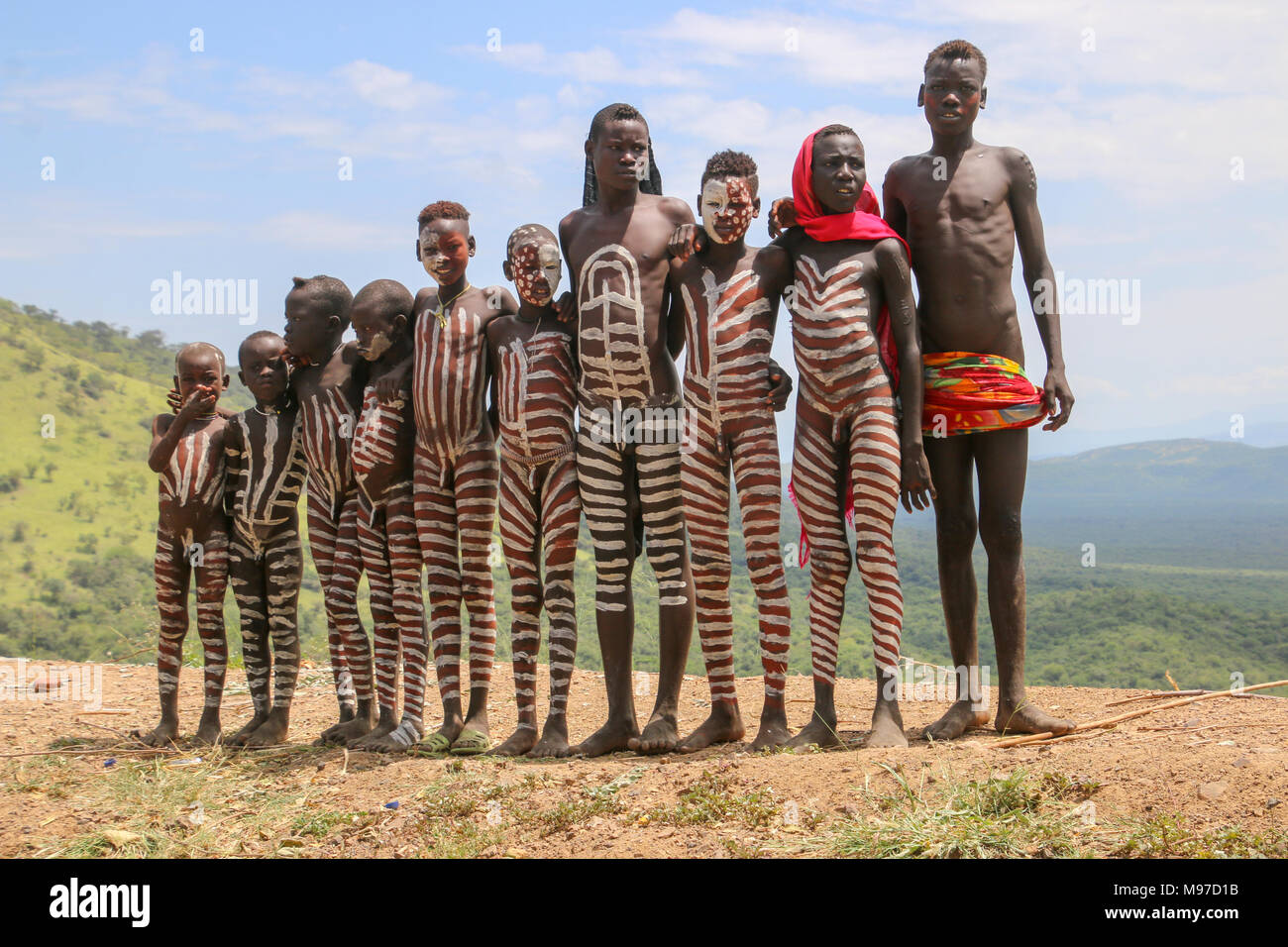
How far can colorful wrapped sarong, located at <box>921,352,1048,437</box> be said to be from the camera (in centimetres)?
548

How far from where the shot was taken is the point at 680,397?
5.86 m

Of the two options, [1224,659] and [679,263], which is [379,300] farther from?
[1224,659]

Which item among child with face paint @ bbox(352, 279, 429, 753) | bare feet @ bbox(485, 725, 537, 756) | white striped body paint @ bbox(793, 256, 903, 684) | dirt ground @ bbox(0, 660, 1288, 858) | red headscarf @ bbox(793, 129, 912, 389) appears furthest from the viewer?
child with face paint @ bbox(352, 279, 429, 753)

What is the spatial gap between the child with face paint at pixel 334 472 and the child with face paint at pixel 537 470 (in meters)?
0.88

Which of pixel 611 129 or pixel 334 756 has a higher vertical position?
pixel 611 129

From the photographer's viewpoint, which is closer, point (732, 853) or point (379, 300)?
point (732, 853)

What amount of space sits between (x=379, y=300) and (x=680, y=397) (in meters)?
1.72

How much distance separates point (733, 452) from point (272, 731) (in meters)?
3.12

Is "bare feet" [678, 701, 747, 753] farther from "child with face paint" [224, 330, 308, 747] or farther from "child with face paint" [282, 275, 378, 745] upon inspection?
"child with face paint" [224, 330, 308, 747]

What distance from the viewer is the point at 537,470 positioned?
5957 millimetres

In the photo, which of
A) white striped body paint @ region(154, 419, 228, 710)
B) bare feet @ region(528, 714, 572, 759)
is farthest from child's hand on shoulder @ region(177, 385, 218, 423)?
bare feet @ region(528, 714, 572, 759)

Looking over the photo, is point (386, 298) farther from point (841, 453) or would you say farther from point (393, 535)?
point (841, 453)

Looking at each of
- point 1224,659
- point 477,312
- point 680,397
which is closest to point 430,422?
point 477,312

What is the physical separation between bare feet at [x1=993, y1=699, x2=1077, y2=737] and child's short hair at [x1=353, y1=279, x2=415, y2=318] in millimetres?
3649
